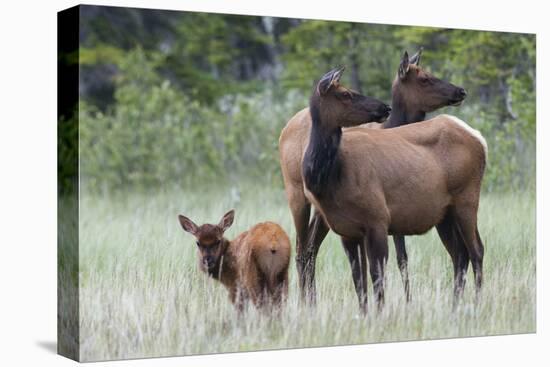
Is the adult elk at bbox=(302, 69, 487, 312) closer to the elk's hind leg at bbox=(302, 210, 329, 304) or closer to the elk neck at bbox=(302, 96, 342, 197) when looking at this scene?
the elk neck at bbox=(302, 96, 342, 197)

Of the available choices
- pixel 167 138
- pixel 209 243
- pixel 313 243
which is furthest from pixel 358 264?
pixel 167 138

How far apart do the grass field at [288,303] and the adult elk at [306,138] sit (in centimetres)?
16

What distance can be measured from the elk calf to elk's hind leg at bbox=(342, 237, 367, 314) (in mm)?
806

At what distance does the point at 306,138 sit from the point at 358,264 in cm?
126

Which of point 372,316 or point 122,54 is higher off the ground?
point 122,54

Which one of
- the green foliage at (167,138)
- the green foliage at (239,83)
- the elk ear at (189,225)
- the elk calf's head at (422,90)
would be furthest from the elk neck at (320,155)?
the green foliage at (167,138)

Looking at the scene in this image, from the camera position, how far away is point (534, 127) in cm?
1217

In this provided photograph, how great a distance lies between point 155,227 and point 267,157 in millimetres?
2739

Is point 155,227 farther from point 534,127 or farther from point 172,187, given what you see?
point 534,127

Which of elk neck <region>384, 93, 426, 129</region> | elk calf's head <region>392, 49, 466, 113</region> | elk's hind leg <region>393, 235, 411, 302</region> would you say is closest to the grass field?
elk's hind leg <region>393, 235, 411, 302</region>

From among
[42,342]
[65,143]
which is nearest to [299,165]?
A: [65,143]

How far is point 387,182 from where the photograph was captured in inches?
396

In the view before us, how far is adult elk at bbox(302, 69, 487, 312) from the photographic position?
964 centimetres

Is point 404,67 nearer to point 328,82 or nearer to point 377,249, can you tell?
point 328,82
